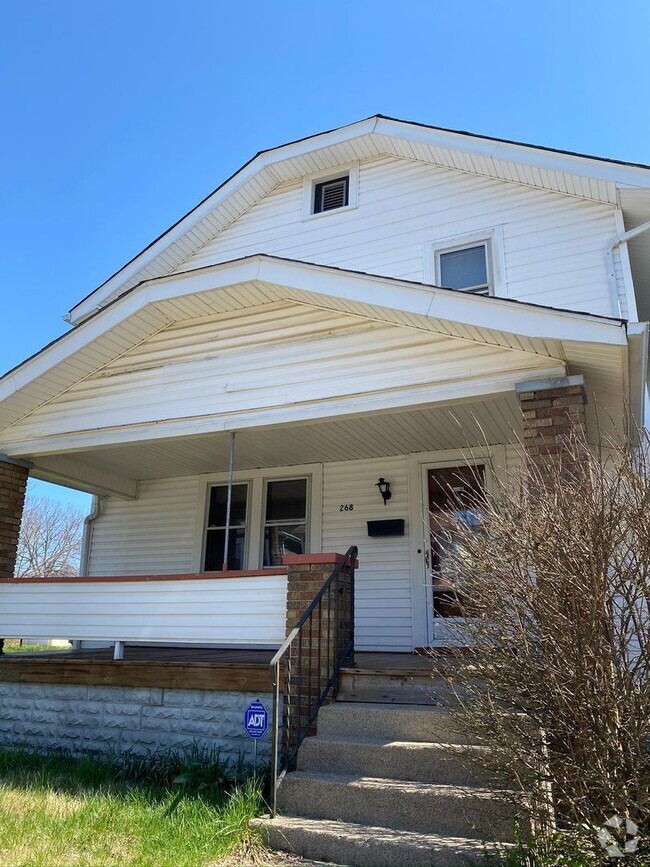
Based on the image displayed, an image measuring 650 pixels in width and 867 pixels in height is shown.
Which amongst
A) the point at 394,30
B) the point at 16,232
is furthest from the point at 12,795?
the point at 16,232

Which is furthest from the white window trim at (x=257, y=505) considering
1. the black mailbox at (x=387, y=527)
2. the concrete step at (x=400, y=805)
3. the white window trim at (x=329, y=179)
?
Answer: the concrete step at (x=400, y=805)

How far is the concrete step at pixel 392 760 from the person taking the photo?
402cm

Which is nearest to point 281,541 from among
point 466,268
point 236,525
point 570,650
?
point 236,525

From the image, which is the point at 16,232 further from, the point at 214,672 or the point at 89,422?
the point at 214,672

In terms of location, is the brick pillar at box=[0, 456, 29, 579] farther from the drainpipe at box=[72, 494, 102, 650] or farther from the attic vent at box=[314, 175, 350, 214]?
the attic vent at box=[314, 175, 350, 214]

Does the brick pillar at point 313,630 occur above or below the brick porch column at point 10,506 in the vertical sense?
→ below

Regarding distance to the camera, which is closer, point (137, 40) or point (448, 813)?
point (448, 813)

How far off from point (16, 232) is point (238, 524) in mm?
12196

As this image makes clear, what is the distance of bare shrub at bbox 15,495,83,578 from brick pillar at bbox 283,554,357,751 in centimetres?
3640

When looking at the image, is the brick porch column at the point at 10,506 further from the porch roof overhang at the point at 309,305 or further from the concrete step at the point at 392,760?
the concrete step at the point at 392,760

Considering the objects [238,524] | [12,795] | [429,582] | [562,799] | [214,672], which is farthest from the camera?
[238,524]

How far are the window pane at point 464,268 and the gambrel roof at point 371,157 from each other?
1044 mm

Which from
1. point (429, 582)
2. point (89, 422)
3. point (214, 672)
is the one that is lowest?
point (214, 672)

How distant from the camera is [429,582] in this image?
7.84m
